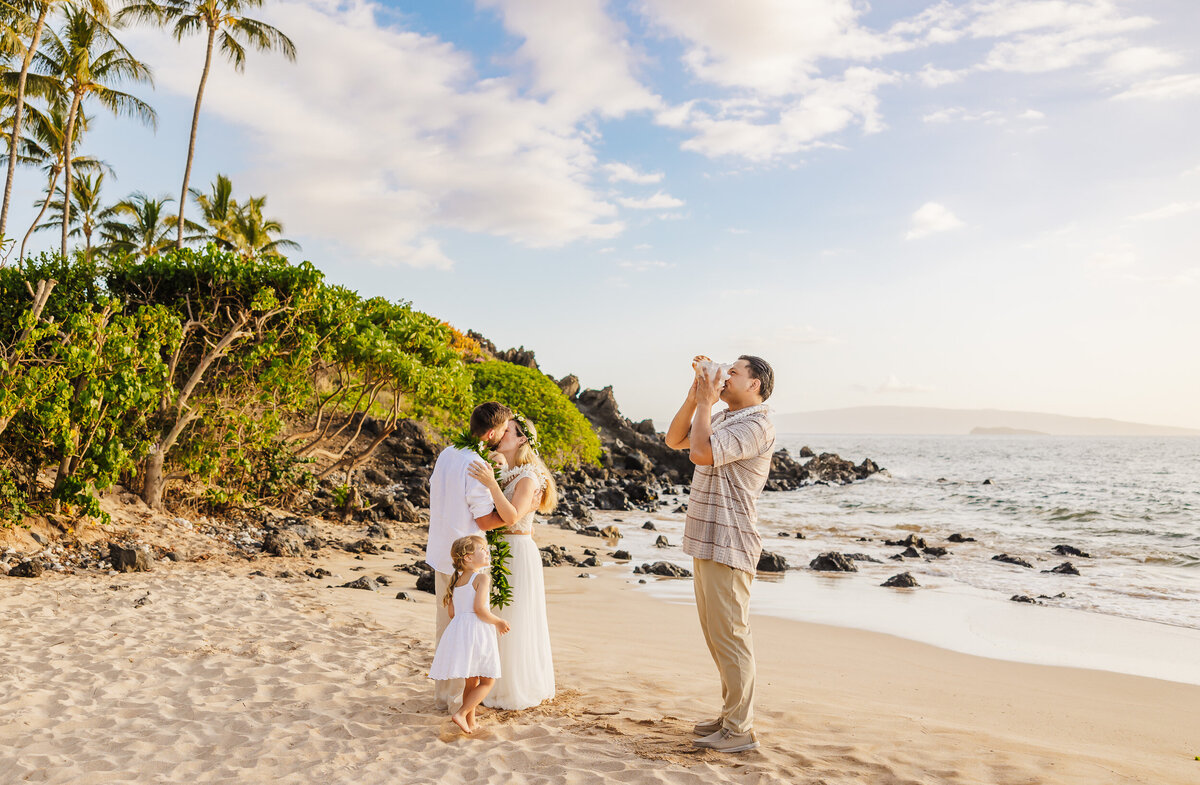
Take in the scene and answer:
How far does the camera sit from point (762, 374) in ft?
15.4

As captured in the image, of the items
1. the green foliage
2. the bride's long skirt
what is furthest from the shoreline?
the green foliage

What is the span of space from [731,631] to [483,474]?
172 cm

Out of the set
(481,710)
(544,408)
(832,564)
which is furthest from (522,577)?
(544,408)

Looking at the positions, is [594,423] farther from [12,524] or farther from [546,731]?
[546,731]

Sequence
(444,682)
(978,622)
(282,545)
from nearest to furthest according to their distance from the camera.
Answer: (444,682), (978,622), (282,545)

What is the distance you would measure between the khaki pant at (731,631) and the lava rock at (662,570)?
8448mm

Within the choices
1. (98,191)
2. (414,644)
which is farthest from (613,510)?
(98,191)

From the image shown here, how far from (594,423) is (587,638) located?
3399 cm

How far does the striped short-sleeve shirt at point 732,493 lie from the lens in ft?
14.5

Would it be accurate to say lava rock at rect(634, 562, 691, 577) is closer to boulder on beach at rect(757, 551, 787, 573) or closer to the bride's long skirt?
boulder on beach at rect(757, 551, 787, 573)

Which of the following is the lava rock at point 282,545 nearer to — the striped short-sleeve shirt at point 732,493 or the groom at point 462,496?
the groom at point 462,496

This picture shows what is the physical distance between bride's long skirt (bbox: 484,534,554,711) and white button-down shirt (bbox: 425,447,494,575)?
14.9 inches

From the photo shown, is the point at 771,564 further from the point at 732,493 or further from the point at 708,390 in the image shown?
the point at 708,390

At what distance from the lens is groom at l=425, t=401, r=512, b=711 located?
4672 mm
